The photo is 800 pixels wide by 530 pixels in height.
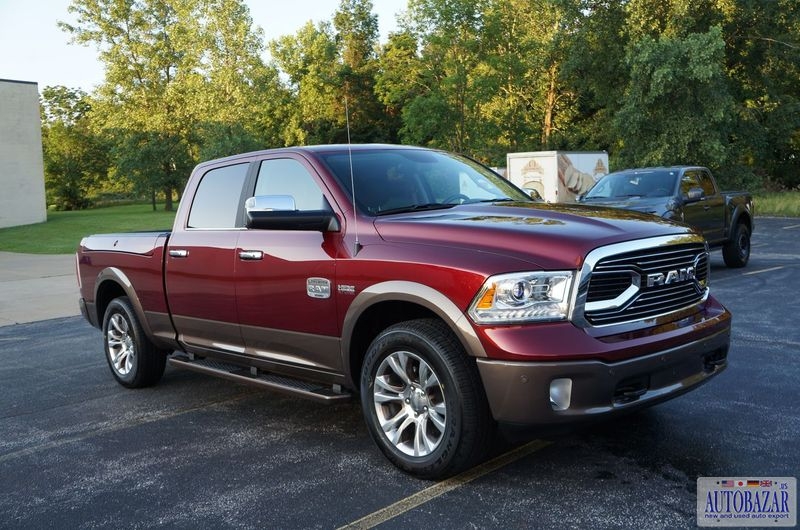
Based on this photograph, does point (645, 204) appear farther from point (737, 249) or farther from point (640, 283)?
point (640, 283)

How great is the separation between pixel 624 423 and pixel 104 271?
449 centimetres

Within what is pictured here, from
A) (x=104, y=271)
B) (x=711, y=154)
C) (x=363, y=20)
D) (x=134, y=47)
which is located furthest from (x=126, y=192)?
(x=104, y=271)

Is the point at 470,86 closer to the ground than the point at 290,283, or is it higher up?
higher up

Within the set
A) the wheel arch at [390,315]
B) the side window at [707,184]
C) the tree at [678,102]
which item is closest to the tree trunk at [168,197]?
the tree at [678,102]

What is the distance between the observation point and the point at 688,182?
13414 mm

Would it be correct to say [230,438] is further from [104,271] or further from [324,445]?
[104,271]

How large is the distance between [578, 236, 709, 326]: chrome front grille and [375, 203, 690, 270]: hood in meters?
0.08

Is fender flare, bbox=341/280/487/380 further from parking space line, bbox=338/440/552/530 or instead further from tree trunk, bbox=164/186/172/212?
tree trunk, bbox=164/186/172/212

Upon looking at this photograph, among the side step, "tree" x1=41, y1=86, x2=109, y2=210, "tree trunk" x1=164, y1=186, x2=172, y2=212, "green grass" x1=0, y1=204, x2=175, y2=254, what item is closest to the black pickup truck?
the side step

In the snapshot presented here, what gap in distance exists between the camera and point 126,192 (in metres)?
77.0

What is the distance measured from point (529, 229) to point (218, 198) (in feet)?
8.84

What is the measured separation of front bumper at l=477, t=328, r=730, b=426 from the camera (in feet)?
11.9

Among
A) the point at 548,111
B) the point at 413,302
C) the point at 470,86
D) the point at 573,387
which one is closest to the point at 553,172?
A: the point at 413,302

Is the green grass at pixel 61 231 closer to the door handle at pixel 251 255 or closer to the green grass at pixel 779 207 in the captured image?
the door handle at pixel 251 255
